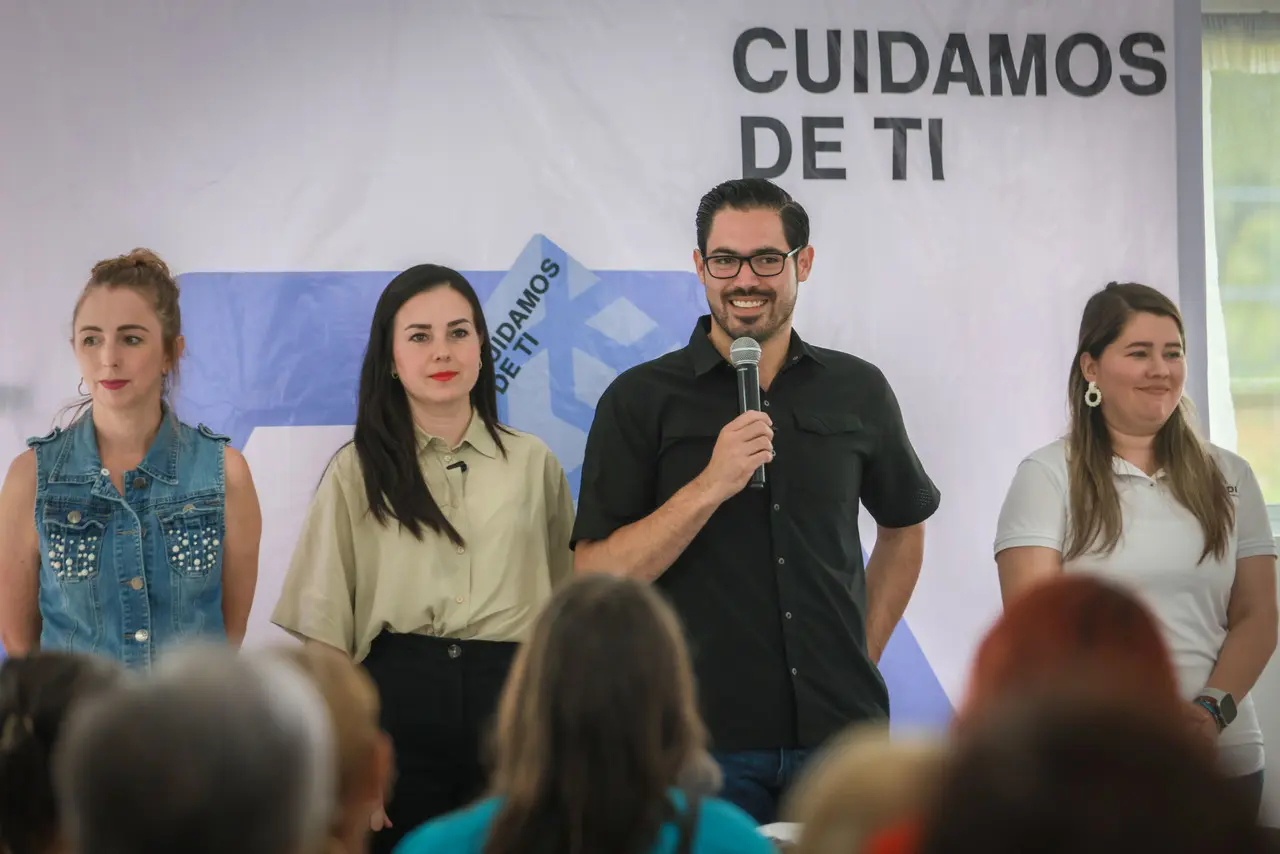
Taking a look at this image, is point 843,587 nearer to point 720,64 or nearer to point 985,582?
point 985,582

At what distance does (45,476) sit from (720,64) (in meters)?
2.14

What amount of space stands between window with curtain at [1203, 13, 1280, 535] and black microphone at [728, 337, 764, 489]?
6.77 ft

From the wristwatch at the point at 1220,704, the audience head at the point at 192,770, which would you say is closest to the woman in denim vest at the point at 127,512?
the audience head at the point at 192,770

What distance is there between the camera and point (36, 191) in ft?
11.0

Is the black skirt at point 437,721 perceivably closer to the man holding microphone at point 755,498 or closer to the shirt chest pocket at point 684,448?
the man holding microphone at point 755,498

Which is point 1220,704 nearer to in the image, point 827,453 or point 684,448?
point 827,453

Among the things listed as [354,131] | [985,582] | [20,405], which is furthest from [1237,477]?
[20,405]

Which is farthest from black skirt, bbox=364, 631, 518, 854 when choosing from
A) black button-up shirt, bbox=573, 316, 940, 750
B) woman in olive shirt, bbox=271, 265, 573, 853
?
black button-up shirt, bbox=573, 316, 940, 750

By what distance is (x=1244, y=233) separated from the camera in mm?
4141

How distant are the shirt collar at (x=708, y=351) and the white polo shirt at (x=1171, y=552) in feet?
2.18

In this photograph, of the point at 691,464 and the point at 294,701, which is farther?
the point at 691,464

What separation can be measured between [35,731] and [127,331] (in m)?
1.70

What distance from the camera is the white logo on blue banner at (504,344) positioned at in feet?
11.3

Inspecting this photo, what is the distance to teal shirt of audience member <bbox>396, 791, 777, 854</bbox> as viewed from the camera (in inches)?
63.6
